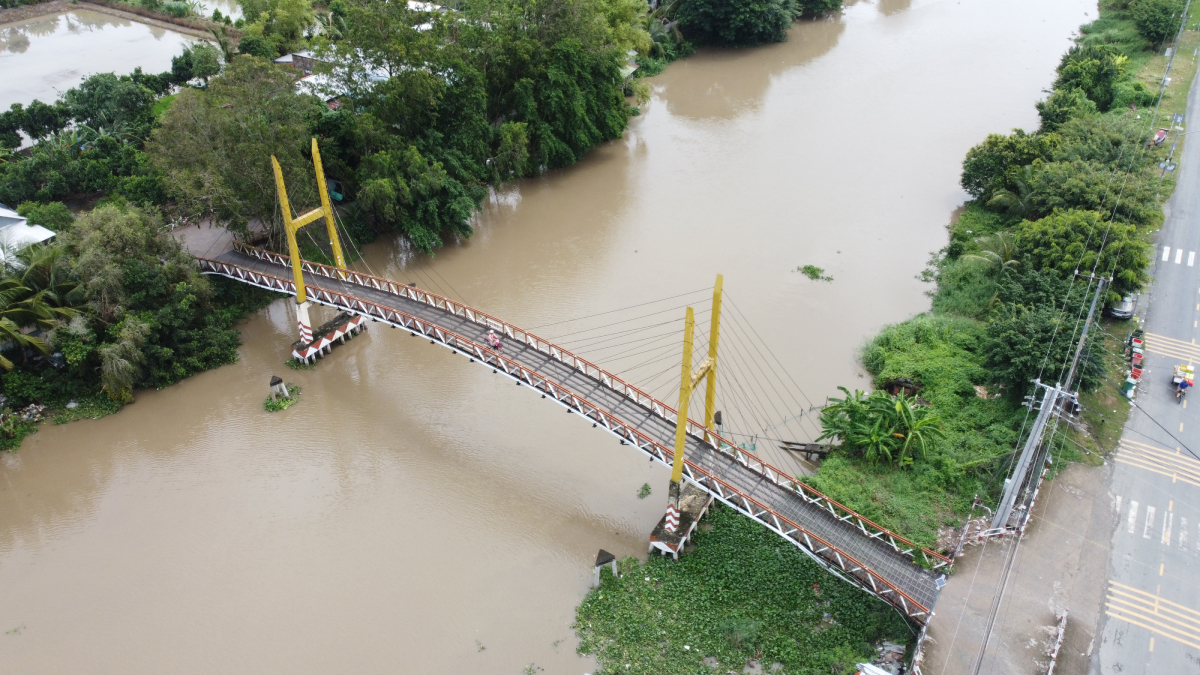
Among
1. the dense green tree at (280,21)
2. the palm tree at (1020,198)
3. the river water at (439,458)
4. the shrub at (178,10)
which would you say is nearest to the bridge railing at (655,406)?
the river water at (439,458)

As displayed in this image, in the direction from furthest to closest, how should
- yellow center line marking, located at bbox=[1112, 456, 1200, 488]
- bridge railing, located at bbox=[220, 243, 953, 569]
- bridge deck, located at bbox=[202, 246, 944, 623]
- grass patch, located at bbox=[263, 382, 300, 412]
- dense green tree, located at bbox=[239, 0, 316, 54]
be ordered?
1. dense green tree, located at bbox=[239, 0, 316, 54]
2. grass patch, located at bbox=[263, 382, 300, 412]
3. yellow center line marking, located at bbox=[1112, 456, 1200, 488]
4. bridge railing, located at bbox=[220, 243, 953, 569]
5. bridge deck, located at bbox=[202, 246, 944, 623]

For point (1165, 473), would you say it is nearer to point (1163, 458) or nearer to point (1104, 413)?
point (1163, 458)

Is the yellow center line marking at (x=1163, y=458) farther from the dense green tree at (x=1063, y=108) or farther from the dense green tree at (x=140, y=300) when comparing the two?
the dense green tree at (x=140, y=300)

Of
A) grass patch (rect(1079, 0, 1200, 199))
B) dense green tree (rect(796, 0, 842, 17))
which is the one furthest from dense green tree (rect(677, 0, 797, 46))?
grass patch (rect(1079, 0, 1200, 199))

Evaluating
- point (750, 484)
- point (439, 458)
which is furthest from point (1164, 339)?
point (439, 458)

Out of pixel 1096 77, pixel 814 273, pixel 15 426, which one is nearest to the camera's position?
pixel 15 426

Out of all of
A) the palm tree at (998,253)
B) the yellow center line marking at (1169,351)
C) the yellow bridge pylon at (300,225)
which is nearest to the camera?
the yellow bridge pylon at (300,225)

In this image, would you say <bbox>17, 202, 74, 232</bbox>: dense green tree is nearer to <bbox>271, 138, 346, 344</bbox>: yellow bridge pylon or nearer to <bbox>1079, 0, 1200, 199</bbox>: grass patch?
<bbox>271, 138, 346, 344</bbox>: yellow bridge pylon
